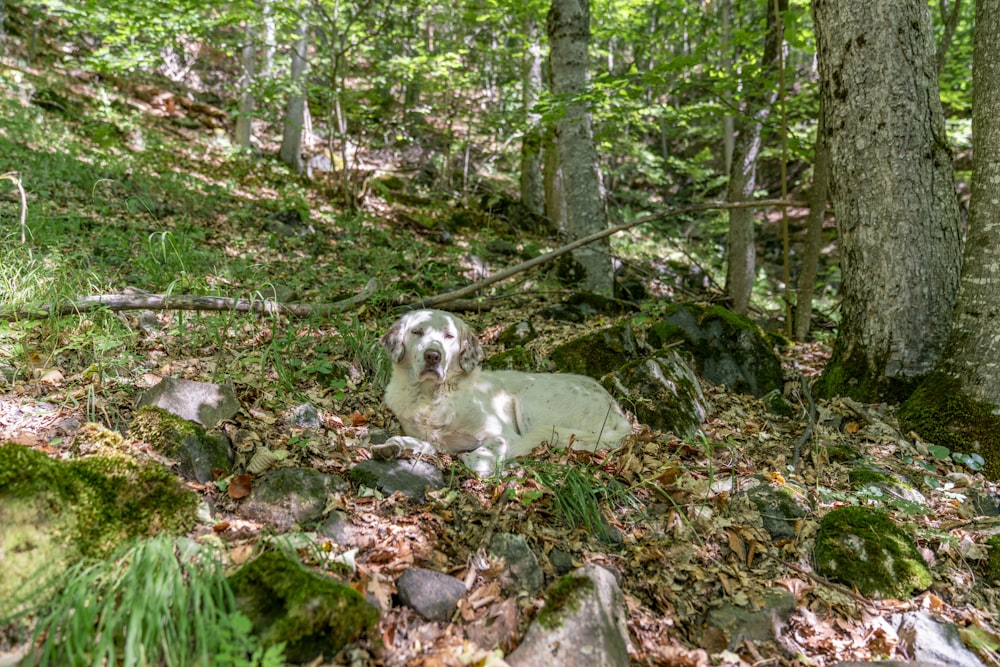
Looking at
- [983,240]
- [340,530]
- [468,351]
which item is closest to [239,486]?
[340,530]

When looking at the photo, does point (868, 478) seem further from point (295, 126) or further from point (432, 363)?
point (295, 126)

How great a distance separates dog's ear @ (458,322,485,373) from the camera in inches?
163

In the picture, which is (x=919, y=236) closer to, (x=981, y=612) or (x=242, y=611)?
(x=981, y=612)

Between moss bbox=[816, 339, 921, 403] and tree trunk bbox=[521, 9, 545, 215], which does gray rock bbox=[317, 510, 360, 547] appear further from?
tree trunk bbox=[521, 9, 545, 215]

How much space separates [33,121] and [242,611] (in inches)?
519

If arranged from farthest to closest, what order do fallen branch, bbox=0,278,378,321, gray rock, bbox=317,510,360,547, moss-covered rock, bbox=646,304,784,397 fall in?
moss-covered rock, bbox=646,304,784,397, fallen branch, bbox=0,278,378,321, gray rock, bbox=317,510,360,547

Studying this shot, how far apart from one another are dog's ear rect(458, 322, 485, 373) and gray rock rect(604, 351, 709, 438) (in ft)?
4.55

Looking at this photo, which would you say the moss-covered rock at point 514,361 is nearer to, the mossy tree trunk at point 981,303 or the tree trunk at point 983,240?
the mossy tree trunk at point 981,303

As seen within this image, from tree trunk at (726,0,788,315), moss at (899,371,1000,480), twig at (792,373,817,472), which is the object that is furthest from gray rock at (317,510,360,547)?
tree trunk at (726,0,788,315)

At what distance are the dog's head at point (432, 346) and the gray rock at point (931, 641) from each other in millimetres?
2967

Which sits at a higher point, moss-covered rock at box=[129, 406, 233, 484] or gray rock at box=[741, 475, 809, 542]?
moss-covered rock at box=[129, 406, 233, 484]

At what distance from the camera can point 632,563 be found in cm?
303

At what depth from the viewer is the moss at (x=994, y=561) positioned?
3.07 meters

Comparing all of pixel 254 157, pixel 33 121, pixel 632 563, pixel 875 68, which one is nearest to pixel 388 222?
pixel 254 157
